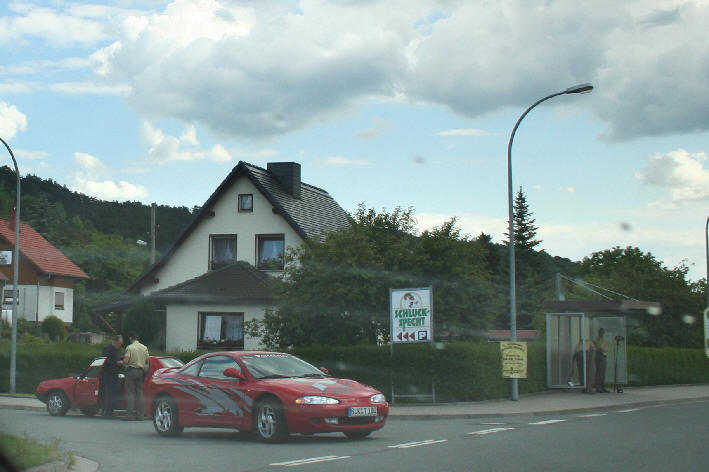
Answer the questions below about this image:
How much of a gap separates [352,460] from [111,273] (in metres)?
99.6

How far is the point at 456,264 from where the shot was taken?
28.2m

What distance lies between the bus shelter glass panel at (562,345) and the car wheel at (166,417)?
14507mm

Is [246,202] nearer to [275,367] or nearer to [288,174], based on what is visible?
[288,174]

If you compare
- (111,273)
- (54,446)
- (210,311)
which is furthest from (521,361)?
(111,273)

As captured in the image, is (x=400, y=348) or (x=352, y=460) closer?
(x=352, y=460)

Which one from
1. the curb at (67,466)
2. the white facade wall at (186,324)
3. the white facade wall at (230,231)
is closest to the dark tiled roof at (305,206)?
the white facade wall at (230,231)

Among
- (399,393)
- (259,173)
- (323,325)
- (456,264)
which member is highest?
(259,173)

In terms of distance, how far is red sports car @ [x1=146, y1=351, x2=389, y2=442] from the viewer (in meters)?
13.3

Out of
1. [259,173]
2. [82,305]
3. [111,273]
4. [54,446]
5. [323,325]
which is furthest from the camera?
[111,273]

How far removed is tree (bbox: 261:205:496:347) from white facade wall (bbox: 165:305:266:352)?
10.1 meters

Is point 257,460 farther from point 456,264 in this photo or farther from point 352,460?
point 456,264

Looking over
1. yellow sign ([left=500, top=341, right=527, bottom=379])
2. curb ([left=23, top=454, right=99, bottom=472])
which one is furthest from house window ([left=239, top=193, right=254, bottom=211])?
curb ([left=23, top=454, right=99, bottom=472])

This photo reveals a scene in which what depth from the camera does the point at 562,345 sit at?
27.9 metres

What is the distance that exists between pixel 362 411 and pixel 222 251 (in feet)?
93.4
